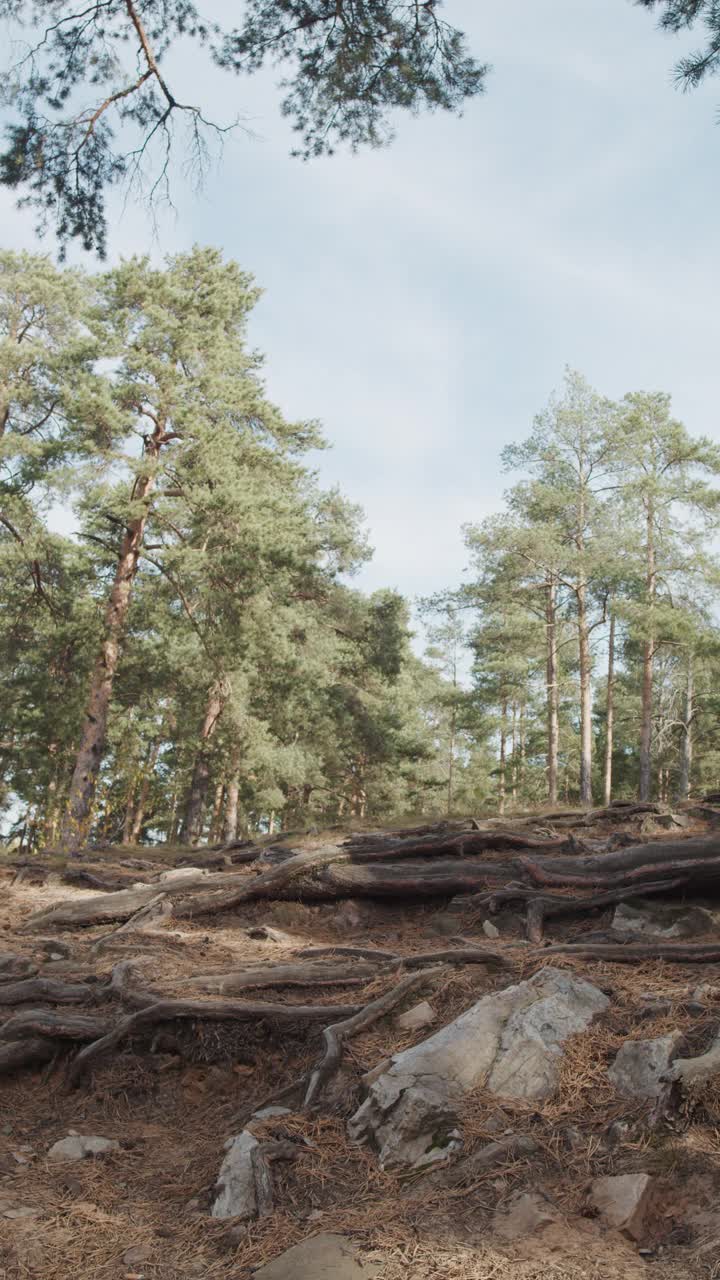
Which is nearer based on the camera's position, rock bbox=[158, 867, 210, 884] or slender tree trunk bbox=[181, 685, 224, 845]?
rock bbox=[158, 867, 210, 884]

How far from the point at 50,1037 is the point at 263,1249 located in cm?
230

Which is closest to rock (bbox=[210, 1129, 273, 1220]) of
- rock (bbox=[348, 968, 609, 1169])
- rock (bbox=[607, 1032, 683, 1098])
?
rock (bbox=[348, 968, 609, 1169])

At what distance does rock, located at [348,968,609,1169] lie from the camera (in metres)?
3.24

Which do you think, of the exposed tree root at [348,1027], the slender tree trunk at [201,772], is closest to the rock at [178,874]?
the exposed tree root at [348,1027]

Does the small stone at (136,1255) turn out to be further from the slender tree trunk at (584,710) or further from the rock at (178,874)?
the slender tree trunk at (584,710)

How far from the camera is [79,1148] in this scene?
3.76m

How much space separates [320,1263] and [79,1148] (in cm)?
166

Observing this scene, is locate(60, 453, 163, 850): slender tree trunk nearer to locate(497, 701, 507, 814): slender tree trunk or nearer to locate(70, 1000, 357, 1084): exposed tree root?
locate(70, 1000, 357, 1084): exposed tree root

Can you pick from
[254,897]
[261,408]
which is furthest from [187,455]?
[254,897]

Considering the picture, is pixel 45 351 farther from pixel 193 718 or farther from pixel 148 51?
pixel 148 51

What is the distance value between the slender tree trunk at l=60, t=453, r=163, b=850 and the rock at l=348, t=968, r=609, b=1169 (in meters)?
13.6

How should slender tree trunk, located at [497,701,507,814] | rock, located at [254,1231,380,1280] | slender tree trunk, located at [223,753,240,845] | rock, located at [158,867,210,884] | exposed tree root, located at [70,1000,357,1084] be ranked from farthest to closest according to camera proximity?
slender tree trunk, located at [497,701,507,814], slender tree trunk, located at [223,753,240,845], rock, located at [158,867,210,884], exposed tree root, located at [70,1000,357,1084], rock, located at [254,1231,380,1280]

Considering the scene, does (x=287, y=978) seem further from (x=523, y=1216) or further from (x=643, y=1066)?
(x=523, y=1216)

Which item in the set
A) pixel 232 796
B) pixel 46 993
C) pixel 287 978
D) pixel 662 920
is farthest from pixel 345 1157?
pixel 232 796
